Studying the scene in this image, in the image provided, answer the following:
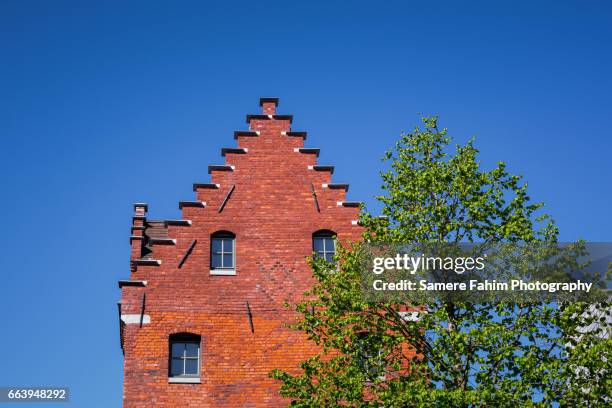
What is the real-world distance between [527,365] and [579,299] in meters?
2.82

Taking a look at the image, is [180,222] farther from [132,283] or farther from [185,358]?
[185,358]

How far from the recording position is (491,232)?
101 feet

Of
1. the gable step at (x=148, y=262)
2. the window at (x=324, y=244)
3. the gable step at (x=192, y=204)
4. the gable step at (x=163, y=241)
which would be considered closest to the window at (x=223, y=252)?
the gable step at (x=192, y=204)

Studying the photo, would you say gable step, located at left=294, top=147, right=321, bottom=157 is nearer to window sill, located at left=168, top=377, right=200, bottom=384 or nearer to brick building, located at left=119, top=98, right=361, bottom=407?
brick building, located at left=119, top=98, right=361, bottom=407

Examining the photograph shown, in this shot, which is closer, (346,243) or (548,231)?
(548,231)

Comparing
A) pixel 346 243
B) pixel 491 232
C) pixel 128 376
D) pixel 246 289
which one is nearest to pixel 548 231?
pixel 491 232

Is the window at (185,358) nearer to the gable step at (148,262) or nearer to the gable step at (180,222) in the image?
the gable step at (148,262)

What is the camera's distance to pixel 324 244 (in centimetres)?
3575

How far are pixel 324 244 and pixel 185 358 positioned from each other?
5.51m

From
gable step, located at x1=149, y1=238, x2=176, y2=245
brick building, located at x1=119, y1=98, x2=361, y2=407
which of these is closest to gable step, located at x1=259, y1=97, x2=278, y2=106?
brick building, located at x1=119, y1=98, x2=361, y2=407

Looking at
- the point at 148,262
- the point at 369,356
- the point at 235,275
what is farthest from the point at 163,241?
the point at 369,356

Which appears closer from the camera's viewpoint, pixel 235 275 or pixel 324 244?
pixel 235 275

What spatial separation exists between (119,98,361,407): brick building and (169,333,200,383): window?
3 cm

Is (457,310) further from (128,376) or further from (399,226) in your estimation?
(128,376)
